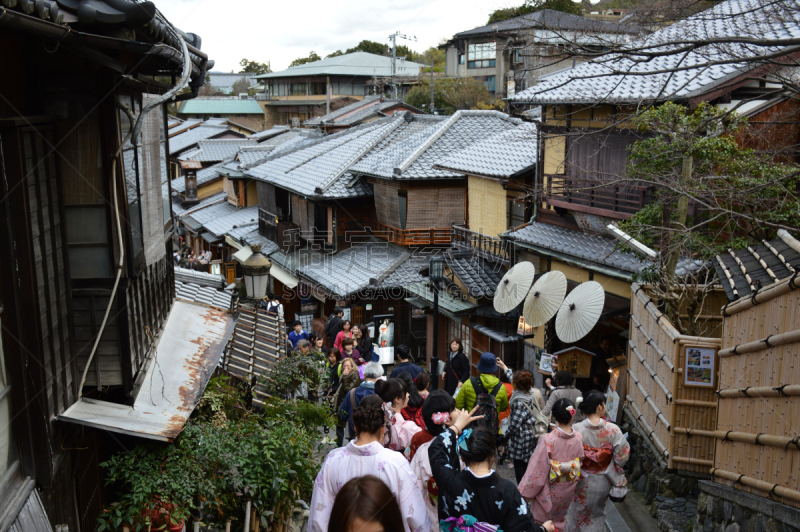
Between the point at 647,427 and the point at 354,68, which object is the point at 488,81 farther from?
the point at 647,427

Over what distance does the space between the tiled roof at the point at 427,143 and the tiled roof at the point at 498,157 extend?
633 millimetres

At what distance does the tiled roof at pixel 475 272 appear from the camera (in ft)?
55.6

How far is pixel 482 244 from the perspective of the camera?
1984 centimetres

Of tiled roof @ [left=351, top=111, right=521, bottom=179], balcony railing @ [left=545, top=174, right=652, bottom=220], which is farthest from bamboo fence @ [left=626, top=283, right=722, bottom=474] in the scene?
tiled roof @ [left=351, top=111, right=521, bottom=179]

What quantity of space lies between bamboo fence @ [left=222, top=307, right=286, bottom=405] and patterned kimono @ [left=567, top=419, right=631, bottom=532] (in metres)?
4.35

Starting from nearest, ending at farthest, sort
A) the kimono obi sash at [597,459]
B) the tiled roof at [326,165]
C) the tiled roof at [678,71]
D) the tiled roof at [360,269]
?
the kimono obi sash at [597,459] < the tiled roof at [678,71] < the tiled roof at [360,269] < the tiled roof at [326,165]

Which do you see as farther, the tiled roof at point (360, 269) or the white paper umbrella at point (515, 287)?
the tiled roof at point (360, 269)

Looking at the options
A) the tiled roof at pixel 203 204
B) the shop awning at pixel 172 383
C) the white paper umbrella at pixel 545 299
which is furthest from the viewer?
the tiled roof at pixel 203 204

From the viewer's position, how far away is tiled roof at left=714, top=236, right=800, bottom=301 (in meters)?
6.87

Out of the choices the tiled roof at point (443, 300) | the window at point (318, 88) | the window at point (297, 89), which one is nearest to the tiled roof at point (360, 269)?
the tiled roof at point (443, 300)

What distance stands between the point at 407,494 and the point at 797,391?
11.4ft

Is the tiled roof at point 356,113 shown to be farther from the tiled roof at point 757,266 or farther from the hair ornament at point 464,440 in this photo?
the hair ornament at point 464,440

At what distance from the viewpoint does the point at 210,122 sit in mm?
58625

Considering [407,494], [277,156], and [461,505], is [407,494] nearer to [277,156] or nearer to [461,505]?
[461,505]
